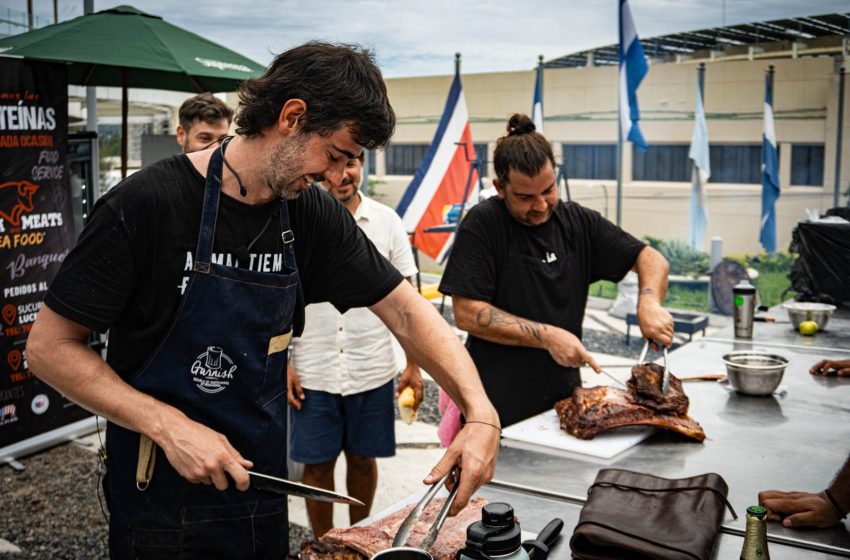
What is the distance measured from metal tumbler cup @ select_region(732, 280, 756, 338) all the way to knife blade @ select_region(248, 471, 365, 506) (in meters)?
3.42

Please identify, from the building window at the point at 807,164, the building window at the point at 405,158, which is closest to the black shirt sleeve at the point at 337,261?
the building window at the point at 807,164

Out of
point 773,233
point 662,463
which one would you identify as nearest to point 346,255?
point 662,463

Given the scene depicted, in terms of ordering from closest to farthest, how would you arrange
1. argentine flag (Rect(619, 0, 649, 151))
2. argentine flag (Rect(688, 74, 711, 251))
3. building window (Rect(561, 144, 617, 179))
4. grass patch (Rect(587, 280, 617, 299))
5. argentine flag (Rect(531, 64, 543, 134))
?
argentine flag (Rect(619, 0, 649, 151))
argentine flag (Rect(531, 64, 543, 134))
argentine flag (Rect(688, 74, 711, 251))
grass patch (Rect(587, 280, 617, 299))
building window (Rect(561, 144, 617, 179))

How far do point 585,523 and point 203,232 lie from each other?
3.71 feet

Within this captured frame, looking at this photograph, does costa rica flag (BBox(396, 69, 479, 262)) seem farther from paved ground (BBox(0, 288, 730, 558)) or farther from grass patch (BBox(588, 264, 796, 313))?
grass patch (BBox(588, 264, 796, 313))

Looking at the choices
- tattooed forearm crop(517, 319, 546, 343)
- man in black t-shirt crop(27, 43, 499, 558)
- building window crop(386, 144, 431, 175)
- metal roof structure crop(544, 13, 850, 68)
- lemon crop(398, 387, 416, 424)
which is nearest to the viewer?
man in black t-shirt crop(27, 43, 499, 558)

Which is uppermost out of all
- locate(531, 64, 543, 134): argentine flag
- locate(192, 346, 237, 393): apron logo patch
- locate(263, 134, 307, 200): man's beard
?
locate(531, 64, 543, 134): argentine flag

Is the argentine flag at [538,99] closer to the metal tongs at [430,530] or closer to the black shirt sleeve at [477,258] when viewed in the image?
the black shirt sleeve at [477,258]

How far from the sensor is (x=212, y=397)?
1.95m

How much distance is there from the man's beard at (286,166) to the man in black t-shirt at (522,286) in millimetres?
1440

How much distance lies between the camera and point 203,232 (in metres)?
1.89

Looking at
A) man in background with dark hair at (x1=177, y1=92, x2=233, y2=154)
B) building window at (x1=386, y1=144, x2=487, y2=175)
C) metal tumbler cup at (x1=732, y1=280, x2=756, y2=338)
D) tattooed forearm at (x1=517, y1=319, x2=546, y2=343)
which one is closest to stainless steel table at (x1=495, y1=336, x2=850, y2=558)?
tattooed forearm at (x1=517, y1=319, x2=546, y2=343)

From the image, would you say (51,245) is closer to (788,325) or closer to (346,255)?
(346,255)

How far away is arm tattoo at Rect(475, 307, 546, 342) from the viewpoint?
124 inches
